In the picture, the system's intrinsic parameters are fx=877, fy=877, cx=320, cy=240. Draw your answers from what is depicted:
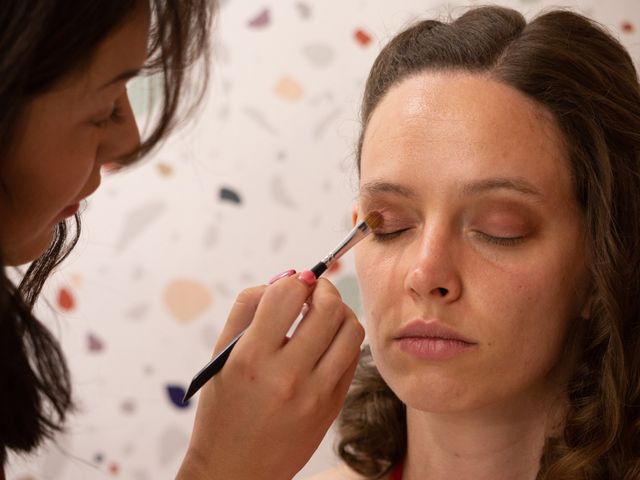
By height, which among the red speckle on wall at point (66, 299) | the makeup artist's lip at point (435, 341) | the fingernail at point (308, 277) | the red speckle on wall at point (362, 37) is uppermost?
the red speckle on wall at point (362, 37)

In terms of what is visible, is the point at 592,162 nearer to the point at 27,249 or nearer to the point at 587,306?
the point at 587,306

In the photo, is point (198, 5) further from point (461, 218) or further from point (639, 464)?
point (639, 464)

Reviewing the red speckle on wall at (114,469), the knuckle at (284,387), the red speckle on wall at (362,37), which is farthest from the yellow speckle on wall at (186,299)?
the knuckle at (284,387)

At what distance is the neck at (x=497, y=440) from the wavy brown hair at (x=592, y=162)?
0.03 meters

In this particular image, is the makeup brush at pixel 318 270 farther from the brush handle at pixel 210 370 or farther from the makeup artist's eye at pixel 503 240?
the makeup artist's eye at pixel 503 240

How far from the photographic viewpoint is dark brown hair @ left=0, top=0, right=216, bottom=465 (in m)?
0.67

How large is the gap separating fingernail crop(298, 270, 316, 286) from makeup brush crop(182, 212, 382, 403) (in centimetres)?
1

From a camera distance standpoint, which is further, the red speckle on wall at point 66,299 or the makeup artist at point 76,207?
the red speckle on wall at point 66,299

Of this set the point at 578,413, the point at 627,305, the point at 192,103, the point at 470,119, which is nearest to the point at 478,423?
the point at 578,413

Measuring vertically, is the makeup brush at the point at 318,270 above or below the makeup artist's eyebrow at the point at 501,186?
below

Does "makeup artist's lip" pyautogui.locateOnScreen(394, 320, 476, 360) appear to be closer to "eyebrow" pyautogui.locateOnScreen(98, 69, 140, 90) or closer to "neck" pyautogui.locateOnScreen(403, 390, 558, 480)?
"neck" pyautogui.locateOnScreen(403, 390, 558, 480)

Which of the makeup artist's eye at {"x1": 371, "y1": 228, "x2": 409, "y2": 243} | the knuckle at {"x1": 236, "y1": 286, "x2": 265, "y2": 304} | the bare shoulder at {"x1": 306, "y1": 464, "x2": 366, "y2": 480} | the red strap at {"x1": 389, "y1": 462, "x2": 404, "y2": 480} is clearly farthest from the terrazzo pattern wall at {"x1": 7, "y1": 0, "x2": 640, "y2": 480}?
the knuckle at {"x1": 236, "y1": 286, "x2": 265, "y2": 304}

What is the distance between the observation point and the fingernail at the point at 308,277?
942mm

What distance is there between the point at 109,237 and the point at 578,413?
122 cm
